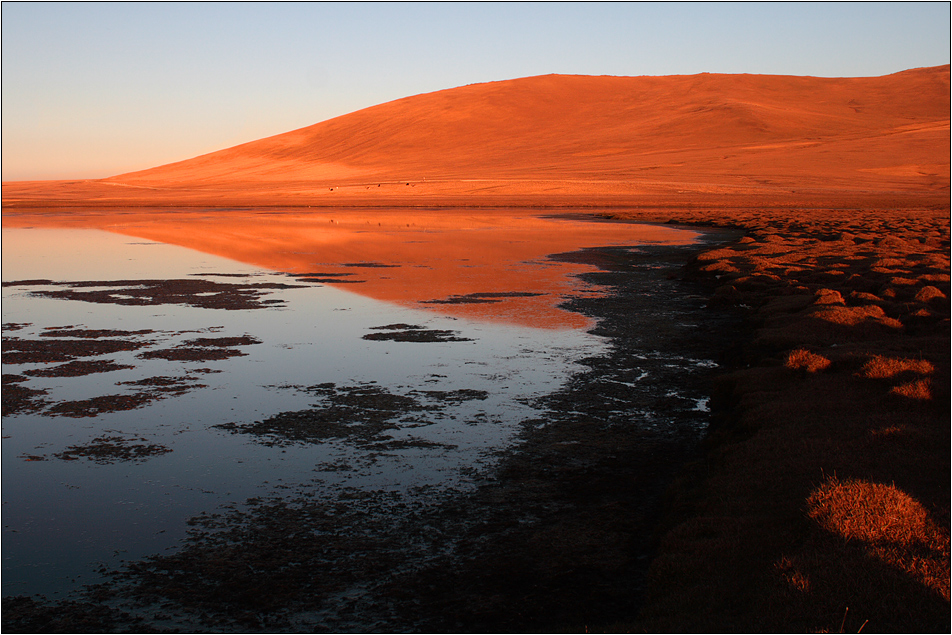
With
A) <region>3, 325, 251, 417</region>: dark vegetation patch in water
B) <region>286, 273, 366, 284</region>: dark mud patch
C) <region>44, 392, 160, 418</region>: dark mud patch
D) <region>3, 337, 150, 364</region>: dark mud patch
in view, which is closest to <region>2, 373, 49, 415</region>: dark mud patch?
<region>3, 325, 251, 417</region>: dark vegetation patch in water

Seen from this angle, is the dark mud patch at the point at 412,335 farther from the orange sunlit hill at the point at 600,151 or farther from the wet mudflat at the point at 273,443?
the orange sunlit hill at the point at 600,151

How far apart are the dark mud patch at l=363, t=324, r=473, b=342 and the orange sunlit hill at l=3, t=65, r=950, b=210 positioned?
165ft

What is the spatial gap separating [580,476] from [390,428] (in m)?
2.08

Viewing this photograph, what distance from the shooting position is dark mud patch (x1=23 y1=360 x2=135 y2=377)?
9867mm

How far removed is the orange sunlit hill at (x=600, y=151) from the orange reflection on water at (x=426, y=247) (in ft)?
67.3

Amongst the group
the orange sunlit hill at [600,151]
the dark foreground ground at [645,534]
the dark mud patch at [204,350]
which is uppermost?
the orange sunlit hill at [600,151]

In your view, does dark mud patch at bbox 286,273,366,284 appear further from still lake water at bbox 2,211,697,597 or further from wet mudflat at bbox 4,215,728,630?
wet mudflat at bbox 4,215,728,630

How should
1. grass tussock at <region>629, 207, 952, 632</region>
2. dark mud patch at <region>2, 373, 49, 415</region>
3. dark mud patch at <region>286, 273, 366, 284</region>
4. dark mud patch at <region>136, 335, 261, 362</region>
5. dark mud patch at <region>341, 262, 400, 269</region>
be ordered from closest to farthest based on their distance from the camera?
1. grass tussock at <region>629, 207, 952, 632</region>
2. dark mud patch at <region>2, 373, 49, 415</region>
3. dark mud patch at <region>136, 335, 261, 362</region>
4. dark mud patch at <region>286, 273, 366, 284</region>
5. dark mud patch at <region>341, 262, 400, 269</region>

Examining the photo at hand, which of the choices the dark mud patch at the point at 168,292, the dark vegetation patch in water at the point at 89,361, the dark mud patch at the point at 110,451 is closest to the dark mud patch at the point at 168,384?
the dark vegetation patch in water at the point at 89,361

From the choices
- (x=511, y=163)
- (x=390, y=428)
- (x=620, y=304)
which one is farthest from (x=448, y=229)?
(x=511, y=163)

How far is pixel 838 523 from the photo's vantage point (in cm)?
460

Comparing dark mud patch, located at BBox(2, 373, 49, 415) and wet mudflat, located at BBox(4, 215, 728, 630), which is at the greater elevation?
dark mud patch, located at BBox(2, 373, 49, 415)

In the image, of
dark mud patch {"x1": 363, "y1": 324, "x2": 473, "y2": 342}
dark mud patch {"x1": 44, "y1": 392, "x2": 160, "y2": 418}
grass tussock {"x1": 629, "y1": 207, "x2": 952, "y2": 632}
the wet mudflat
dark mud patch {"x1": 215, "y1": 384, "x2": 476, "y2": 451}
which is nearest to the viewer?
grass tussock {"x1": 629, "y1": 207, "x2": 952, "y2": 632}

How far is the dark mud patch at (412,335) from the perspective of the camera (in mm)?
12109
